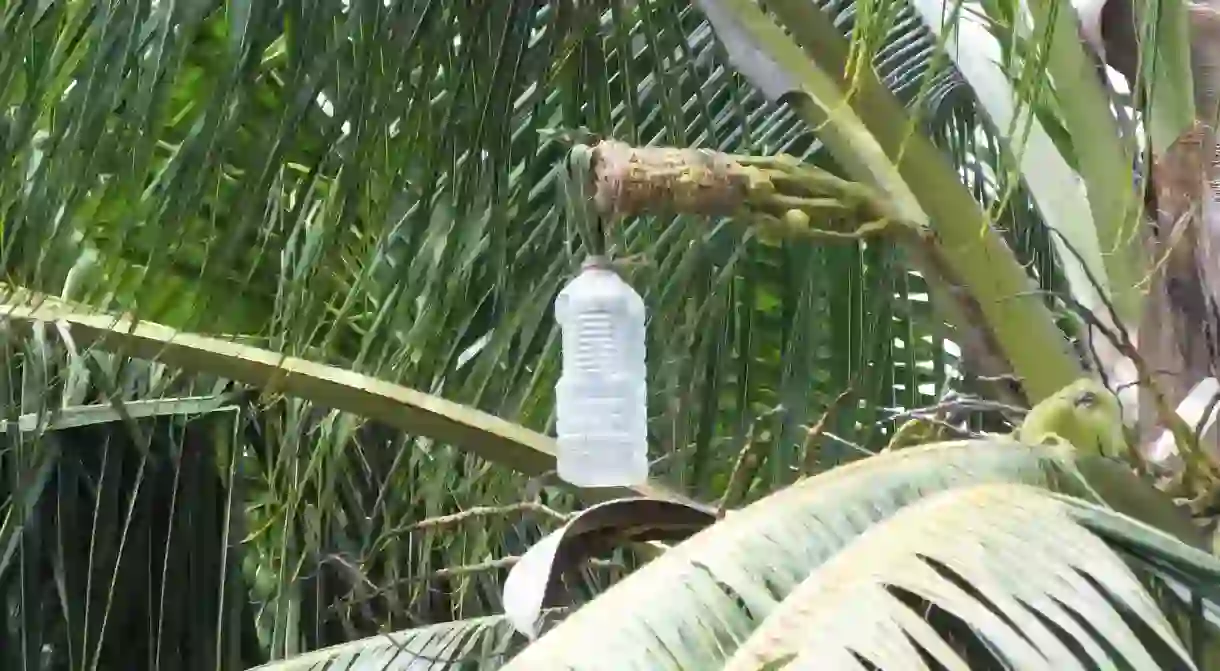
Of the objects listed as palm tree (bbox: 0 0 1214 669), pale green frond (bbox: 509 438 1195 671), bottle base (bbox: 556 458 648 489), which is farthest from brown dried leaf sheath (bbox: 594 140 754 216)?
bottle base (bbox: 556 458 648 489)

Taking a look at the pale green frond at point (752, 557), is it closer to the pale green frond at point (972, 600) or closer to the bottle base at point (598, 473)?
the pale green frond at point (972, 600)

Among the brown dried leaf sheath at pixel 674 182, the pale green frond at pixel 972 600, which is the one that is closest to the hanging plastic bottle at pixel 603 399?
the brown dried leaf sheath at pixel 674 182

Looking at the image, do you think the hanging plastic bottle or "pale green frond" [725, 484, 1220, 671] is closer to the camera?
"pale green frond" [725, 484, 1220, 671]

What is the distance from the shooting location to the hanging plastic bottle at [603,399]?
65cm

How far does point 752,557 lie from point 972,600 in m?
0.06

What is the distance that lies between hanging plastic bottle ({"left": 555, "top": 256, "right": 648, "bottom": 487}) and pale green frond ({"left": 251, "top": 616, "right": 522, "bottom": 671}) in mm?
93

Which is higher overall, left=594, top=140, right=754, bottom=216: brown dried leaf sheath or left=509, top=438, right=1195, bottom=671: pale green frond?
left=594, top=140, right=754, bottom=216: brown dried leaf sheath

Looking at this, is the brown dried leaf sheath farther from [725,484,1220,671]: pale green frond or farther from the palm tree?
[725,484,1220,671]: pale green frond

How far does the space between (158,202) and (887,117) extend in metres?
0.36

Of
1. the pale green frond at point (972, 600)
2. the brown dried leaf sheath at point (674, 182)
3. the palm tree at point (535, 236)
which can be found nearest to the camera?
the pale green frond at point (972, 600)

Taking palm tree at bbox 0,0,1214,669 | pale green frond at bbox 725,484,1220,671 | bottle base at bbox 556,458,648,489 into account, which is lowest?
bottle base at bbox 556,458,648,489

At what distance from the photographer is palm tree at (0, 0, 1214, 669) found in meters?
0.57

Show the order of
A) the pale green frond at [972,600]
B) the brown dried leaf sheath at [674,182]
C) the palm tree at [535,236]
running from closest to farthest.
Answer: the pale green frond at [972,600], the brown dried leaf sheath at [674,182], the palm tree at [535,236]

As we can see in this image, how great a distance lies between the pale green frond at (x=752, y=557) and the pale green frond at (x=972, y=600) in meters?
0.02
